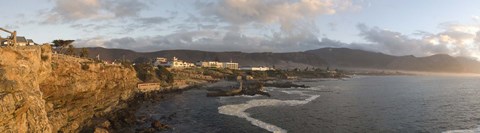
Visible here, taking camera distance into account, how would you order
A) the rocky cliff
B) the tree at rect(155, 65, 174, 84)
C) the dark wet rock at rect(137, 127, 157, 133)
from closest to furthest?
the rocky cliff < the dark wet rock at rect(137, 127, 157, 133) < the tree at rect(155, 65, 174, 84)

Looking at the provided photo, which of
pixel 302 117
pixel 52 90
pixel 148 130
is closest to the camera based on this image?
pixel 52 90

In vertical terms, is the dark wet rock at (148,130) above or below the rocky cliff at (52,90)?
below

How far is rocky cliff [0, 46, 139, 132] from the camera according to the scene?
80.8 feet

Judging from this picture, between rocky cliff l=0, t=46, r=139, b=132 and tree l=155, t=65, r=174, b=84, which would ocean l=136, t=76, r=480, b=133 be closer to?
rocky cliff l=0, t=46, r=139, b=132

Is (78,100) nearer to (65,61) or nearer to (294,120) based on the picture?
(65,61)

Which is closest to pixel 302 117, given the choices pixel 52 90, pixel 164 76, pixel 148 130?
pixel 148 130

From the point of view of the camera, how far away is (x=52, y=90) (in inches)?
1527

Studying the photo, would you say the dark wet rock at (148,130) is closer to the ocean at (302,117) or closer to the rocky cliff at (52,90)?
the ocean at (302,117)

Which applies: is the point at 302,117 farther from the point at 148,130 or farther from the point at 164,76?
the point at 164,76

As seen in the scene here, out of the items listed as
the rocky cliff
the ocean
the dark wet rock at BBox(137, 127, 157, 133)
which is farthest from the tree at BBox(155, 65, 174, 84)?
the dark wet rock at BBox(137, 127, 157, 133)

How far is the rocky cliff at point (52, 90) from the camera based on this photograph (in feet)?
80.8

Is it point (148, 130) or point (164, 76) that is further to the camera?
point (164, 76)

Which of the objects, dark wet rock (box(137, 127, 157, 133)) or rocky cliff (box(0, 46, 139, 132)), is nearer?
rocky cliff (box(0, 46, 139, 132))

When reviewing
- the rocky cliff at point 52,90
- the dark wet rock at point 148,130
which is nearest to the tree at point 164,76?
the rocky cliff at point 52,90
